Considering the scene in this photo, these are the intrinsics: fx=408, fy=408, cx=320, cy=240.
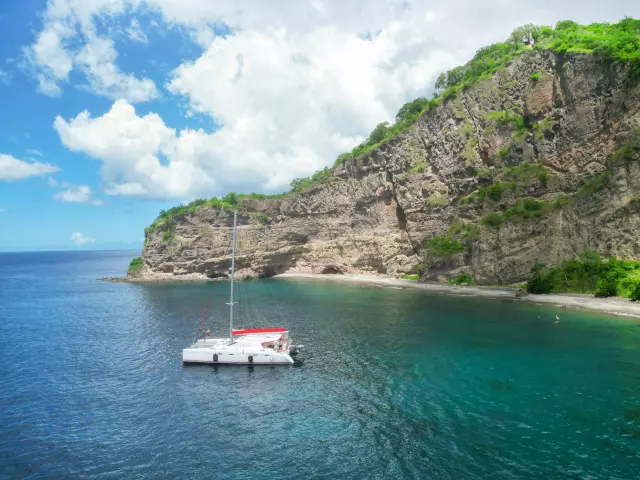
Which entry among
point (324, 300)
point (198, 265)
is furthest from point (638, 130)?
point (198, 265)

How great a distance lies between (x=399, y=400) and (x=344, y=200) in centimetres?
8681

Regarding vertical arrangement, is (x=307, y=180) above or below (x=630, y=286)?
above

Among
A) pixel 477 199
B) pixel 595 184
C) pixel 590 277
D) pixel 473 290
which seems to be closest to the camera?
pixel 590 277

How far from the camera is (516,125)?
82.5m

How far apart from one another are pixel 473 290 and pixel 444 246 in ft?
42.3

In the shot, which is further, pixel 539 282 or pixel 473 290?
pixel 473 290

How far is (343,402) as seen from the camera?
2953 centimetres

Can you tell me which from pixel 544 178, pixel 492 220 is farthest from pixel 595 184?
pixel 492 220

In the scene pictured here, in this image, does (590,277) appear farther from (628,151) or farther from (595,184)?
(628,151)

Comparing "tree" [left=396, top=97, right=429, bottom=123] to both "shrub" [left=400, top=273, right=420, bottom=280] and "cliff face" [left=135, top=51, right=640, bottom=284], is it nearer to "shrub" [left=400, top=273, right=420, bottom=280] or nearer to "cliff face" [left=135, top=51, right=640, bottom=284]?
"cliff face" [left=135, top=51, right=640, bottom=284]

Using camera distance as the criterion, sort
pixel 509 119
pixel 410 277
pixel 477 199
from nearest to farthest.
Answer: pixel 477 199 < pixel 509 119 < pixel 410 277

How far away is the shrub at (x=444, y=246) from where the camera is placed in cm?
8136

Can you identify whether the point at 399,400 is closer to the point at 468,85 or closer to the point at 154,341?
the point at 154,341

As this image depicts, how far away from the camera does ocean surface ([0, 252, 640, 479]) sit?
72.0ft
